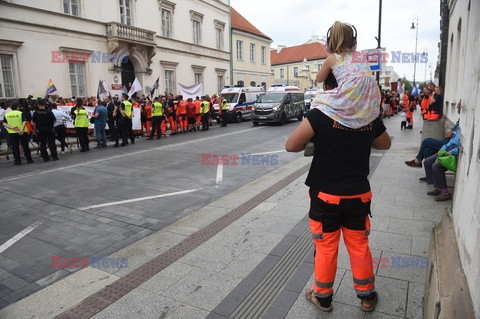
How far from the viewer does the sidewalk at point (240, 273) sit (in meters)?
3.07

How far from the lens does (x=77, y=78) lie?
1988 cm

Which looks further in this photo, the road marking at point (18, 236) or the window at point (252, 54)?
the window at point (252, 54)

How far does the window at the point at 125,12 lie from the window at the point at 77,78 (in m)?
4.78

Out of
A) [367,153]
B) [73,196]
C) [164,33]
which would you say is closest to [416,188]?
[367,153]

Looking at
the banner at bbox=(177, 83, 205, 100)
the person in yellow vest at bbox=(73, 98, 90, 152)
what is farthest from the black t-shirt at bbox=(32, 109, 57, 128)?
the banner at bbox=(177, 83, 205, 100)

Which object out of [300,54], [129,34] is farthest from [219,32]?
[300,54]

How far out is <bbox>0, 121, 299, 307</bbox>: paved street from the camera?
4367 millimetres

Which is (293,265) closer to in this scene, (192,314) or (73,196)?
(192,314)

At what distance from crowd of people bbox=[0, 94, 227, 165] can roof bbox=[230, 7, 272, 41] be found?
16.6 meters

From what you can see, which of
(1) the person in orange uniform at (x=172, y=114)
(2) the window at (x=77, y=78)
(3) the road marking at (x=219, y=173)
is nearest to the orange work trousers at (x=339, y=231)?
(3) the road marking at (x=219, y=173)

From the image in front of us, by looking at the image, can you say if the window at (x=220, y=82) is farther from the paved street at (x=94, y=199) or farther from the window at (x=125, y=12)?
the paved street at (x=94, y=199)

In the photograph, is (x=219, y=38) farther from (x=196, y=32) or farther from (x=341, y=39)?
(x=341, y=39)

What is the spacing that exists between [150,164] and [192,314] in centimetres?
744

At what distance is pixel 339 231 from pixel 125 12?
23.9m
